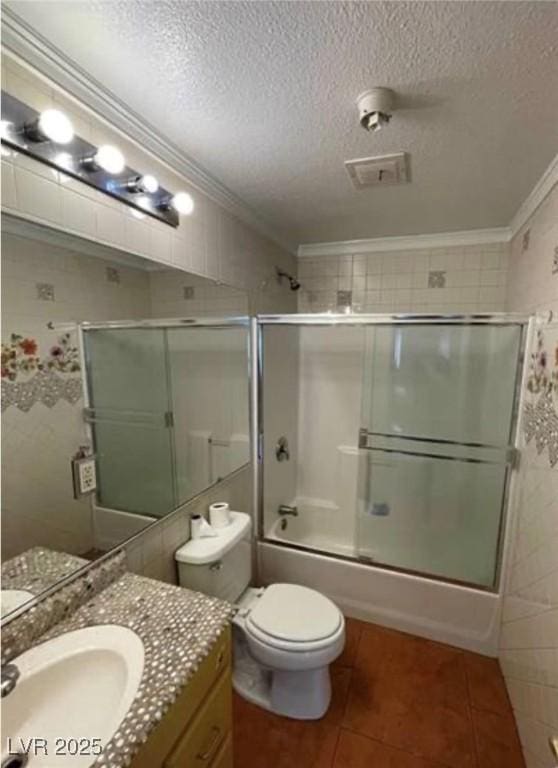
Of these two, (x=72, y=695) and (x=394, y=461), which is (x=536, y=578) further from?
(x=72, y=695)

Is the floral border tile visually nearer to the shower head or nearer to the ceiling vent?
the ceiling vent

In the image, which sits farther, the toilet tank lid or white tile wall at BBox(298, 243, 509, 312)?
white tile wall at BBox(298, 243, 509, 312)

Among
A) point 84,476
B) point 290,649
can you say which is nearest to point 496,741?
point 290,649

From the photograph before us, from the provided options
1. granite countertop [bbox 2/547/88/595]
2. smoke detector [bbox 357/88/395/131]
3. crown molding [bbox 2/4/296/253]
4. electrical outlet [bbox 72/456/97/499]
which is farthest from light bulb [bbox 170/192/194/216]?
granite countertop [bbox 2/547/88/595]

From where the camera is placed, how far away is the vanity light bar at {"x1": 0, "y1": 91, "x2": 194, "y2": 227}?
908mm

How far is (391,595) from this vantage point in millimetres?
2076

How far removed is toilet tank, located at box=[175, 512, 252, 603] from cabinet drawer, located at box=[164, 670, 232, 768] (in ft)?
1.76

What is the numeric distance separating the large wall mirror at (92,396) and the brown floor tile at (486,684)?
1564 mm

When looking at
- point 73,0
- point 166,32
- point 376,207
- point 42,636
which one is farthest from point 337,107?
point 42,636

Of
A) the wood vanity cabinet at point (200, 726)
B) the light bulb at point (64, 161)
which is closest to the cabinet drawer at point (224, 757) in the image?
the wood vanity cabinet at point (200, 726)

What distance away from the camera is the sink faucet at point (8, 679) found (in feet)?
2.55

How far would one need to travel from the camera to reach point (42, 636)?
3.25ft

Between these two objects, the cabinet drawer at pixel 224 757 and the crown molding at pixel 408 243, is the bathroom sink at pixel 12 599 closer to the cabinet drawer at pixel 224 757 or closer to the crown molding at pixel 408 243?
the cabinet drawer at pixel 224 757

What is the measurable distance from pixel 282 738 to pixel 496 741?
85 centimetres
